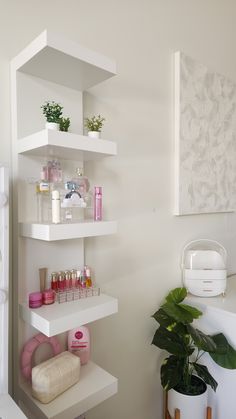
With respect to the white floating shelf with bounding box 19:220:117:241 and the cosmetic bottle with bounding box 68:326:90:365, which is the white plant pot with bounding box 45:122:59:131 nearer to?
the white floating shelf with bounding box 19:220:117:241

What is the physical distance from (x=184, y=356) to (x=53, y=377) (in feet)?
2.38

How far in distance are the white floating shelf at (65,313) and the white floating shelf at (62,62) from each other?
854 millimetres

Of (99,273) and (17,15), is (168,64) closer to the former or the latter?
(17,15)

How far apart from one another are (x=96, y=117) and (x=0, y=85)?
1.47 ft

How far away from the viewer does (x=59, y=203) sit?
99 cm

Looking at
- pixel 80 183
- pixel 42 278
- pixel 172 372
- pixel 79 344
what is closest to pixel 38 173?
pixel 80 183

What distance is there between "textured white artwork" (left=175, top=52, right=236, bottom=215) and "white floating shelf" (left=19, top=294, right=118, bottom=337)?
2.77 ft

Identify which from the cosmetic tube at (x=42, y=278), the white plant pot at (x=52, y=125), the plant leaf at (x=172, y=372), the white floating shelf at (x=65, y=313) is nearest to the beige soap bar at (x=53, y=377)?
the white floating shelf at (x=65, y=313)

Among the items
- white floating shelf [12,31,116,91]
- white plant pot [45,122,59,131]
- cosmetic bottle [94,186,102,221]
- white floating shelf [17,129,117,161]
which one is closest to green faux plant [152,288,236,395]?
cosmetic bottle [94,186,102,221]

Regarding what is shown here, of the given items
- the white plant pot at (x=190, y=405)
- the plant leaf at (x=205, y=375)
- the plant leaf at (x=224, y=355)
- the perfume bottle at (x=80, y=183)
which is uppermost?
the perfume bottle at (x=80, y=183)

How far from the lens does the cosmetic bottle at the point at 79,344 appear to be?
1.19 m

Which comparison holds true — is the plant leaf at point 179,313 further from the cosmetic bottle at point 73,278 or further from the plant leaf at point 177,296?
the cosmetic bottle at point 73,278

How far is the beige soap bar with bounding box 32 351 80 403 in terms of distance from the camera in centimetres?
97

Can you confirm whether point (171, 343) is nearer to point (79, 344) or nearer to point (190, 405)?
point (190, 405)
